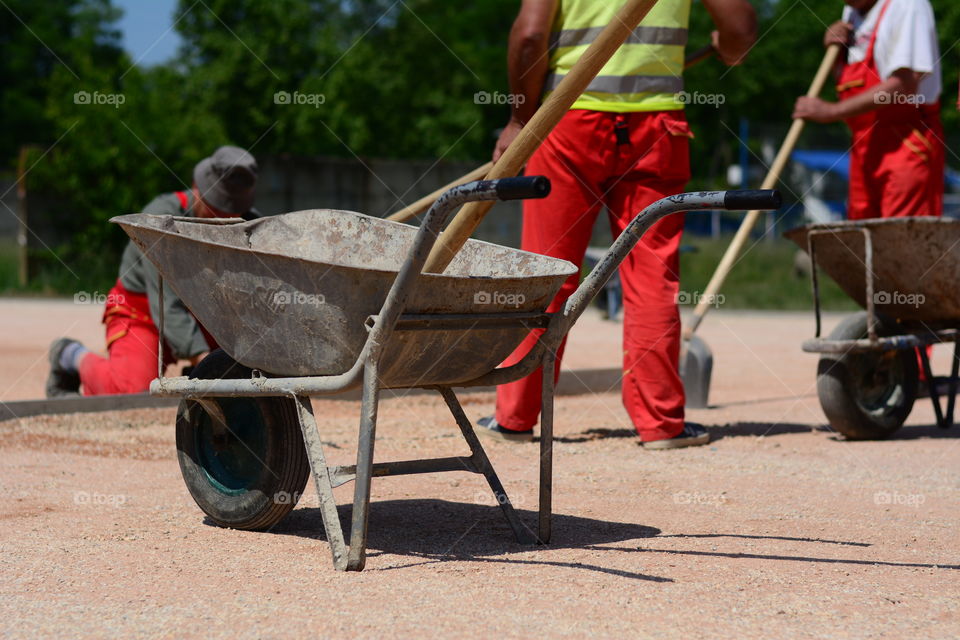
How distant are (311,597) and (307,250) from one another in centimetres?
139

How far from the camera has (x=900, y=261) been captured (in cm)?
562

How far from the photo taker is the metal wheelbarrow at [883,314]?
549 centimetres

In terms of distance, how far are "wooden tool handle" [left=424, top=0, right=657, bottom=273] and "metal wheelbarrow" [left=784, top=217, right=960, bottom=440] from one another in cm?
228

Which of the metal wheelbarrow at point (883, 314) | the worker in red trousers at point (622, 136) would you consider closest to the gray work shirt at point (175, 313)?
the worker in red trousers at point (622, 136)

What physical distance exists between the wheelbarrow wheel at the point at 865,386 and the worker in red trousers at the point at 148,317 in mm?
2606

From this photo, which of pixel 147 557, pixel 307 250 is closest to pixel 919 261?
pixel 307 250

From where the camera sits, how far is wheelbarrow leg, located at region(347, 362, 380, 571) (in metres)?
3.25

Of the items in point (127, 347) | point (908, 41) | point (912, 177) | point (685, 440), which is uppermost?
point (908, 41)

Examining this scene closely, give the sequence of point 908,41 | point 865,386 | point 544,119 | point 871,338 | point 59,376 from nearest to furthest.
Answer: point 544,119
point 871,338
point 865,386
point 908,41
point 59,376

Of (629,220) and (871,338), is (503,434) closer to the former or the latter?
(629,220)

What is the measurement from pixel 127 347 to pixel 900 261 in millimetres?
3590

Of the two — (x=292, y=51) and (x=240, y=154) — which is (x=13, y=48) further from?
(x=240, y=154)

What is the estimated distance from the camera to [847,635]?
→ 2.71 m

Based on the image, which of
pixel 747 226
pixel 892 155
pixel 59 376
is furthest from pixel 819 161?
pixel 59 376
